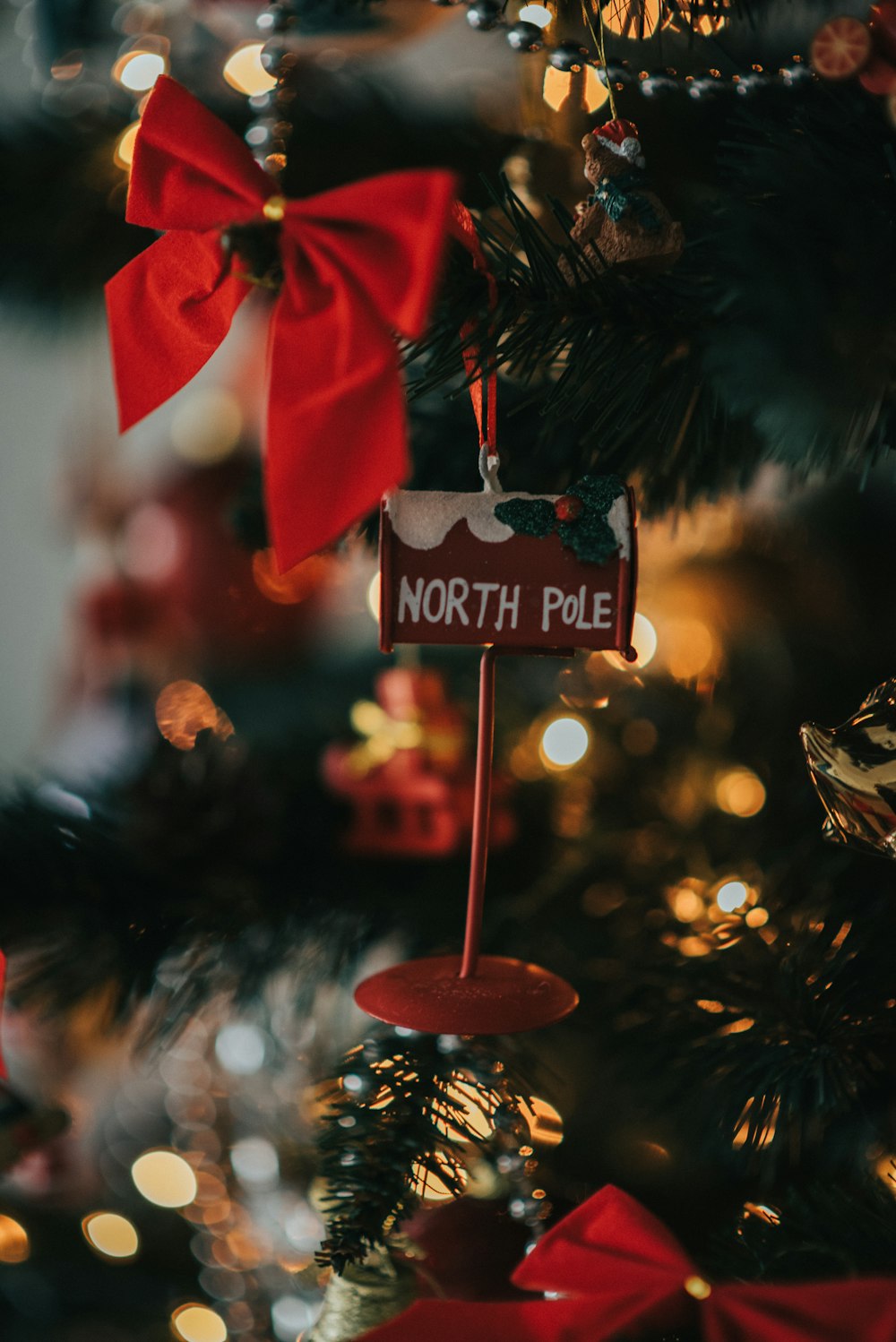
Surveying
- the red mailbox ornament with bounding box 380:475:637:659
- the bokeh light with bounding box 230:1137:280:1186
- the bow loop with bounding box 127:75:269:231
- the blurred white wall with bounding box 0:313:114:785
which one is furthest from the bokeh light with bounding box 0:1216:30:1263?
the blurred white wall with bounding box 0:313:114:785

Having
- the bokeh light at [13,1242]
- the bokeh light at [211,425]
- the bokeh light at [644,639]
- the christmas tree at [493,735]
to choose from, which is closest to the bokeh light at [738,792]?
the christmas tree at [493,735]

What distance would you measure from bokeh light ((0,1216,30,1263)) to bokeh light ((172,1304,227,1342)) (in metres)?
0.09

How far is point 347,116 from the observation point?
1.70 ft

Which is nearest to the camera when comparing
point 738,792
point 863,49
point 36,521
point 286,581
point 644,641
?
point 863,49

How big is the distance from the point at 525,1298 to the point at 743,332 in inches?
13.9

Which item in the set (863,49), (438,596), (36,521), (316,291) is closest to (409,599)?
(438,596)

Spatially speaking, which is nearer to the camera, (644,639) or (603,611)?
(603,611)

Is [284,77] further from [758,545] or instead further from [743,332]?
[758,545]

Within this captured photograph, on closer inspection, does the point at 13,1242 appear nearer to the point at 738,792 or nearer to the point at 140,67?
the point at 738,792

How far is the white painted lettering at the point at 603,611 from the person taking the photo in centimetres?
38

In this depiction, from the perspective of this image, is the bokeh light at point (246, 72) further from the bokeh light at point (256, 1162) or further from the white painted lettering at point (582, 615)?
the bokeh light at point (256, 1162)

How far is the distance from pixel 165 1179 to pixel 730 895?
35cm

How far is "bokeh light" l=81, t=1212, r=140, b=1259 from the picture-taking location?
53cm

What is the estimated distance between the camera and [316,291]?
0.32m
